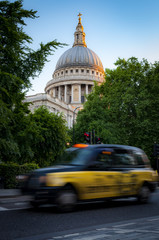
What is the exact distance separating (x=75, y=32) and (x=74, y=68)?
30.5 meters

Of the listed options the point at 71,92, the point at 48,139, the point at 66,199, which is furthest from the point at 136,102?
the point at 71,92

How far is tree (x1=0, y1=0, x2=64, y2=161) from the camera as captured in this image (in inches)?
526

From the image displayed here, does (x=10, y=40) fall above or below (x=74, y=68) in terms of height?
below

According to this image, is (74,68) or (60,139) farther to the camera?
(74,68)

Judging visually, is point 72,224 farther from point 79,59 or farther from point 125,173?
point 79,59

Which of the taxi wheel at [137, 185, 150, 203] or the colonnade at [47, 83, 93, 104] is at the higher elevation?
the colonnade at [47, 83, 93, 104]

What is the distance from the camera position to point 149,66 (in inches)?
1308

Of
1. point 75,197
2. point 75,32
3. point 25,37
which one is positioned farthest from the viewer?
point 75,32

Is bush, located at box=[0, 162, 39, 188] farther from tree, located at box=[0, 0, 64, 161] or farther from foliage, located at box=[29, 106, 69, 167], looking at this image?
foliage, located at box=[29, 106, 69, 167]

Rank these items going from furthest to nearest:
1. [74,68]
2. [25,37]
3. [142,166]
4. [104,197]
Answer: [74,68] < [25,37] < [142,166] < [104,197]

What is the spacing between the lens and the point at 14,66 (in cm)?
1468

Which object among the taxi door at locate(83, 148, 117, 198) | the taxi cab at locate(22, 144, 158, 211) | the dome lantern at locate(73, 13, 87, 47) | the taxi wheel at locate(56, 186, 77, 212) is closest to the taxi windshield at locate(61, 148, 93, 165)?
the taxi cab at locate(22, 144, 158, 211)

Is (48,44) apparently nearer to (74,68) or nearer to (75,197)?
(75,197)

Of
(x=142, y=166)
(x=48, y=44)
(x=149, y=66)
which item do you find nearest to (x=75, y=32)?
(x=149, y=66)
